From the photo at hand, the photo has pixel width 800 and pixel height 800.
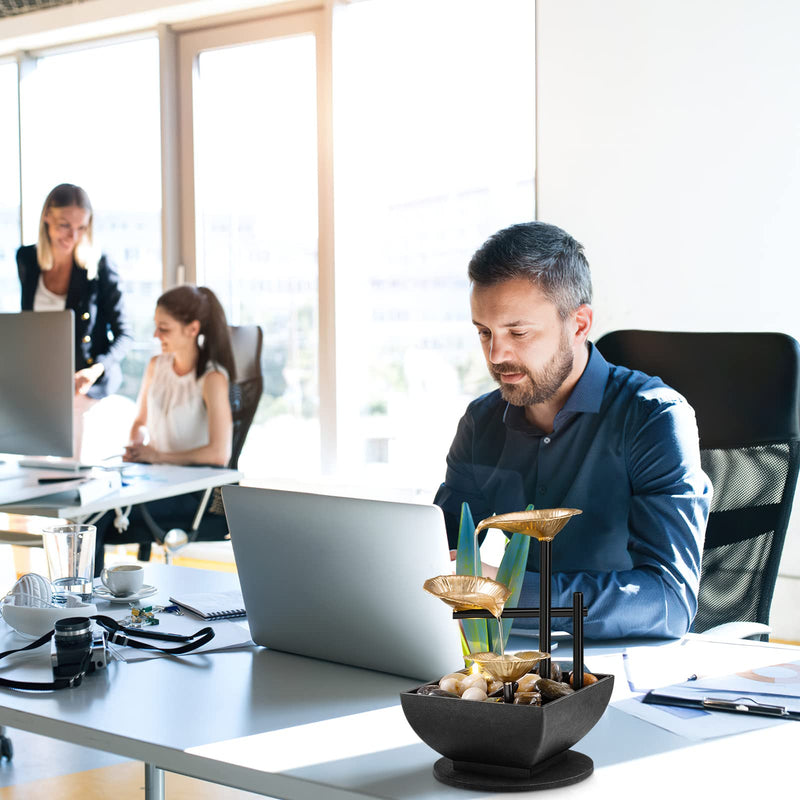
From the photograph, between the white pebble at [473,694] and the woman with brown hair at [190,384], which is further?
the woman with brown hair at [190,384]

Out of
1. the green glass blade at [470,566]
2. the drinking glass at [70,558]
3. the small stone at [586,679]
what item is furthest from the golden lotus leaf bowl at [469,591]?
the drinking glass at [70,558]

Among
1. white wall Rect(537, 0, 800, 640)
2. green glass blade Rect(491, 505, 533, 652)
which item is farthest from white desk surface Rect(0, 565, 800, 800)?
white wall Rect(537, 0, 800, 640)

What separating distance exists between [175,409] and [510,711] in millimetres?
2885

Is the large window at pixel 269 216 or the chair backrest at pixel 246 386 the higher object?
the large window at pixel 269 216

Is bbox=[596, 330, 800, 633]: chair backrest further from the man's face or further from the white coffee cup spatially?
the white coffee cup

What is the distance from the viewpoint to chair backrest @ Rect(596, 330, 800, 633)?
1747mm

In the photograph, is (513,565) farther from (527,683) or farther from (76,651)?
(76,651)

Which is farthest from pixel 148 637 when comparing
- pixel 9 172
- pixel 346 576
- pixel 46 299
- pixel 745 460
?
pixel 9 172

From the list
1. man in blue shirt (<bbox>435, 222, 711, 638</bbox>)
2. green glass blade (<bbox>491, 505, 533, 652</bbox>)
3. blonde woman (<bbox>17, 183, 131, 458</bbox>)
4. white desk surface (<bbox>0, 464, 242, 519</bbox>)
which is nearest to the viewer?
green glass blade (<bbox>491, 505, 533, 652</bbox>)

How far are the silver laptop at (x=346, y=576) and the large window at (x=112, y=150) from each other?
4.00m

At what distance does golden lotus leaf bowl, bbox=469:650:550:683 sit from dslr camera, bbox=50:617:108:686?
57cm

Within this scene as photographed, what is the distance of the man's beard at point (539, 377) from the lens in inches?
68.9

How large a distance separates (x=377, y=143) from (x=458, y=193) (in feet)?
1.54

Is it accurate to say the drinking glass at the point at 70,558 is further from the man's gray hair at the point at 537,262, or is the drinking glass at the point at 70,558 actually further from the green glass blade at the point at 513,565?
the man's gray hair at the point at 537,262
